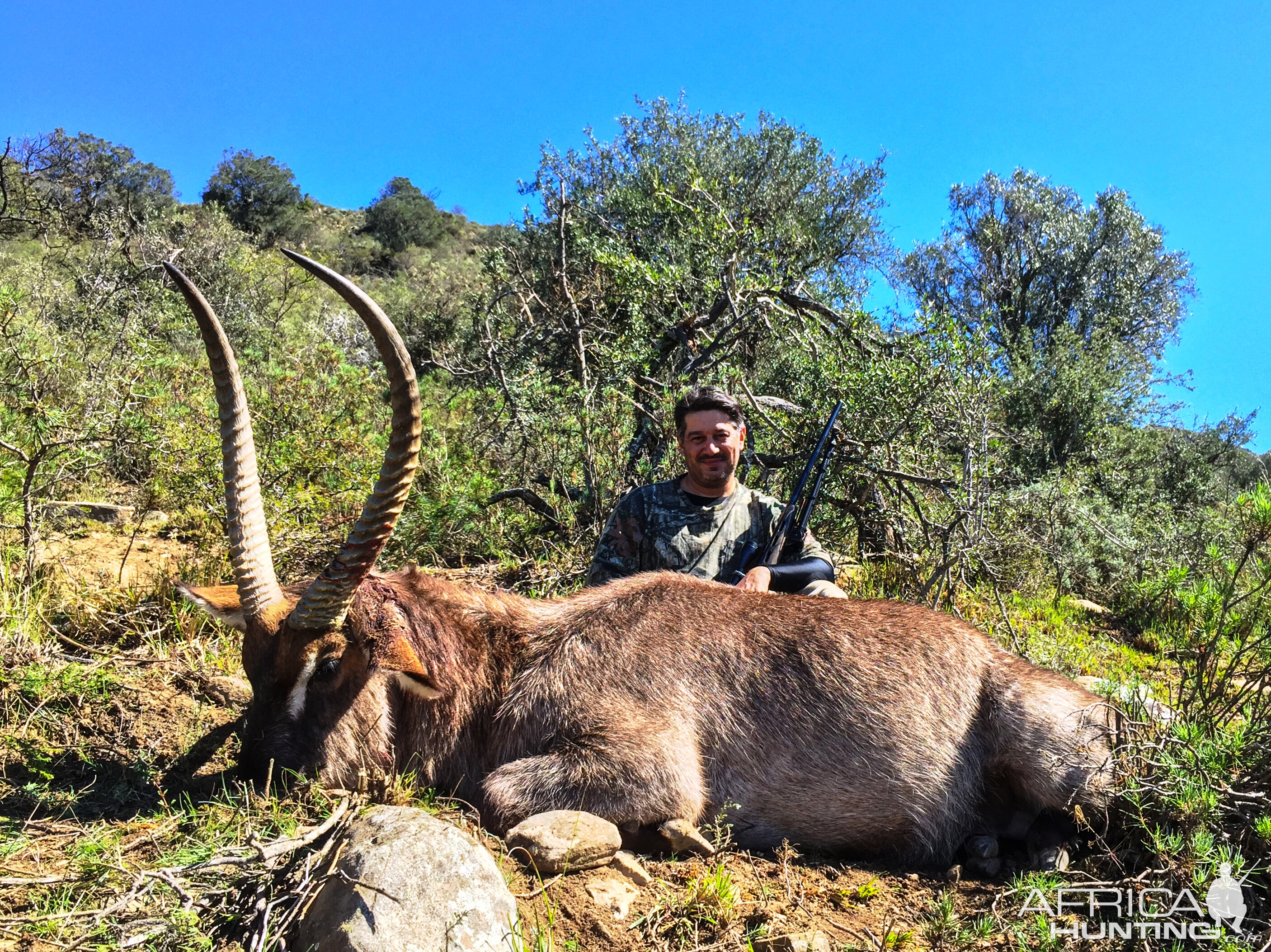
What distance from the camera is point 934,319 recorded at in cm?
634

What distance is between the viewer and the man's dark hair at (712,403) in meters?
5.20

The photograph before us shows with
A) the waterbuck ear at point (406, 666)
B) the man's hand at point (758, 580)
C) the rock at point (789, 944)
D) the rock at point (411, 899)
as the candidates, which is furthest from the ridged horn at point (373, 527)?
the man's hand at point (758, 580)

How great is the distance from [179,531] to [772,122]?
13020mm

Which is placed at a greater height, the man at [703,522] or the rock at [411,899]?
the man at [703,522]

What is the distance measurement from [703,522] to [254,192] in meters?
37.2

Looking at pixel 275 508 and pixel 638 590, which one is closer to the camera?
pixel 638 590

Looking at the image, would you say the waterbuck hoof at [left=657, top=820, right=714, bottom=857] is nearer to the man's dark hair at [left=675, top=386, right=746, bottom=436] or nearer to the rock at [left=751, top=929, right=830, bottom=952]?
the rock at [left=751, top=929, right=830, bottom=952]

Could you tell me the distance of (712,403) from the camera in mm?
5203

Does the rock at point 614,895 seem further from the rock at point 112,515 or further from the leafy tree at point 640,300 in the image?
the rock at point 112,515

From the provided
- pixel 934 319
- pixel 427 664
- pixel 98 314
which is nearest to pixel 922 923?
pixel 427 664

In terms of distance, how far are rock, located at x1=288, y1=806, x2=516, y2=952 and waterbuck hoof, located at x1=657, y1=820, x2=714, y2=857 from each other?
0.89 m

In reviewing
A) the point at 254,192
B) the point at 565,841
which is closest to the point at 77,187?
the point at 254,192

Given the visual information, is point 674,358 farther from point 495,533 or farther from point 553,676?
point 553,676

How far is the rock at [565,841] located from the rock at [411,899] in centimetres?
→ 30
